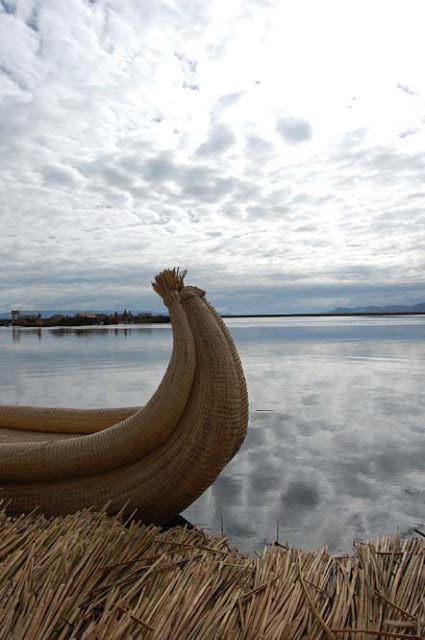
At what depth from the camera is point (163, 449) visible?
2.93 m

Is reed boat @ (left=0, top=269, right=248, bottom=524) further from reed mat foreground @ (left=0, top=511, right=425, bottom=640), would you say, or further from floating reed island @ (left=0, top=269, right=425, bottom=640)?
reed mat foreground @ (left=0, top=511, right=425, bottom=640)

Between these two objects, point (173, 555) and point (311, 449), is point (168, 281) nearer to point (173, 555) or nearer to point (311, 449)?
point (173, 555)

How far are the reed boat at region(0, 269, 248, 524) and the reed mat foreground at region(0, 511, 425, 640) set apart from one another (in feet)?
2.12

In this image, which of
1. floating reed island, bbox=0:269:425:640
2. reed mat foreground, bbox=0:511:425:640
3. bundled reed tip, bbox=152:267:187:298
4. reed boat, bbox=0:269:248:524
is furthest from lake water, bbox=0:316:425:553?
bundled reed tip, bbox=152:267:187:298

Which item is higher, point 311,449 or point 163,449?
point 163,449

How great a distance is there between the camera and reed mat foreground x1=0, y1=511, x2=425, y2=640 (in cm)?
148

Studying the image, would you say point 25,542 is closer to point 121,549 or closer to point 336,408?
point 121,549

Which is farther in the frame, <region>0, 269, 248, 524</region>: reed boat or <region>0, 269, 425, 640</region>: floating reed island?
<region>0, 269, 248, 524</region>: reed boat

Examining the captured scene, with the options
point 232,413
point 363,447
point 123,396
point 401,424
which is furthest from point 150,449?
point 123,396

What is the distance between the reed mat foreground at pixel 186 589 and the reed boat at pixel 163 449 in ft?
2.12

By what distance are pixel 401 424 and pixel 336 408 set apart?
3.77ft

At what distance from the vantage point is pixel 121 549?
1991mm

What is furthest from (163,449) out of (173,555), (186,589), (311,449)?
(311,449)

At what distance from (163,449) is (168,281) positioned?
1.10 m
